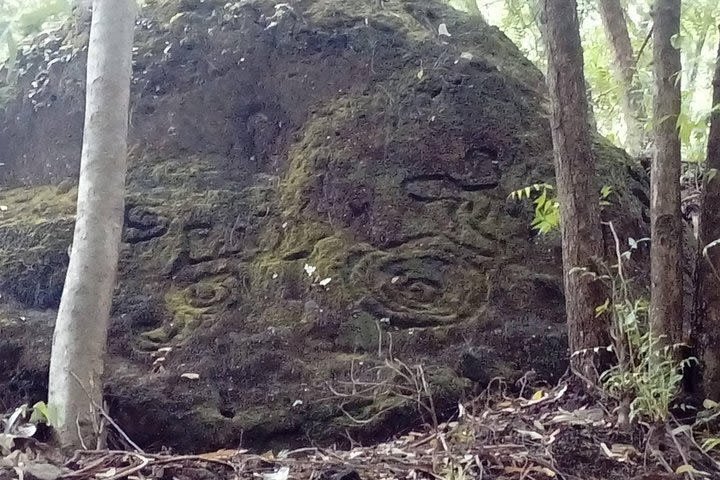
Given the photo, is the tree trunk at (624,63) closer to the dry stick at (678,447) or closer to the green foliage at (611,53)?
the green foliage at (611,53)

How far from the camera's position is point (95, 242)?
314 centimetres

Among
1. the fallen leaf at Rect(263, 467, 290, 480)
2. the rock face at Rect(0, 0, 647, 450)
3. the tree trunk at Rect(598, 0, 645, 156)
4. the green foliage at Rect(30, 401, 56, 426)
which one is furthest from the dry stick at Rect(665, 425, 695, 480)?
the tree trunk at Rect(598, 0, 645, 156)

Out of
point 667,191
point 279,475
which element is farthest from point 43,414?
point 667,191

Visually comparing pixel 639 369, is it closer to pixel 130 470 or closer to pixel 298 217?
pixel 130 470

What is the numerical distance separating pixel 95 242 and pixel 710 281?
2.46m

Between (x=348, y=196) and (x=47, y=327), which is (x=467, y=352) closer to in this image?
(x=348, y=196)

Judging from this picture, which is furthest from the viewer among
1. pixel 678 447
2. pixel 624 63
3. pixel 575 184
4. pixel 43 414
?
pixel 624 63

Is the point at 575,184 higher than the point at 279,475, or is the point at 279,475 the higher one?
the point at 575,184

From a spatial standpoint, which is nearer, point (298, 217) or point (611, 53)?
point (298, 217)

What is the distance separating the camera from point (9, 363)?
3961 mm

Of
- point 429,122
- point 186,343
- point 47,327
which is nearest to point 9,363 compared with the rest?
point 47,327

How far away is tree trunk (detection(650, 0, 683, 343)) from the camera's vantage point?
2.77m

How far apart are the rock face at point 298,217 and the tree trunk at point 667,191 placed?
990 millimetres

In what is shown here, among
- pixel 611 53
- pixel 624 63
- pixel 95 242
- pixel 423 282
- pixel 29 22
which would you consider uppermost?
pixel 29 22
